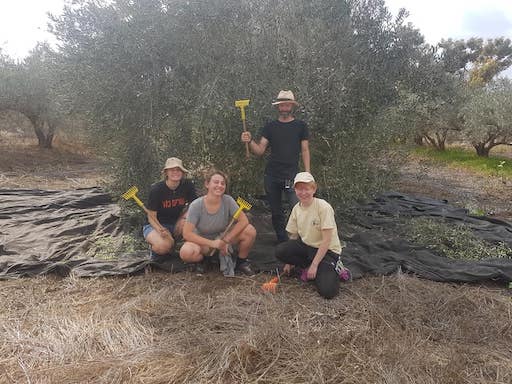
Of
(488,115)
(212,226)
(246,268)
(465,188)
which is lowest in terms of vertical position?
(465,188)

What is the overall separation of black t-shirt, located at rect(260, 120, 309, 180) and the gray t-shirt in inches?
29.2

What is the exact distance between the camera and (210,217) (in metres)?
3.90

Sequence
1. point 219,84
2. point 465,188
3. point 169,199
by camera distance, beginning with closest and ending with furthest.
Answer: point 169,199 < point 219,84 < point 465,188

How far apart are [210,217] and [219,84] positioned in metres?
1.68

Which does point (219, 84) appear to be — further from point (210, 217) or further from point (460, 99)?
point (460, 99)

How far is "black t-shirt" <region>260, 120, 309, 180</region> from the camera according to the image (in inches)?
169

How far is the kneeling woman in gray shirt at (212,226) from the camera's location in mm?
3824

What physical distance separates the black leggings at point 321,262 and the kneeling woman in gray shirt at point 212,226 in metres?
0.40

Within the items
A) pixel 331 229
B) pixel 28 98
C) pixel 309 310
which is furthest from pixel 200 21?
pixel 28 98

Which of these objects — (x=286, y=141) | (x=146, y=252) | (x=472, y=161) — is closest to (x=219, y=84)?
(x=286, y=141)

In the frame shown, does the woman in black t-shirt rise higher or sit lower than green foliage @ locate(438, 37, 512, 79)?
lower

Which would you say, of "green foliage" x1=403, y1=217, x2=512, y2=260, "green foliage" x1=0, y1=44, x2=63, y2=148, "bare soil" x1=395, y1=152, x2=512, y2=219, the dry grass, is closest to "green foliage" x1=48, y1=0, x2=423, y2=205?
"green foliage" x1=403, y1=217, x2=512, y2=260

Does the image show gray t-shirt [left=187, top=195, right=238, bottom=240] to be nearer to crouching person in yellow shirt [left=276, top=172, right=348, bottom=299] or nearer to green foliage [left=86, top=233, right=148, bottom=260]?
crouching person in yellow shirt [left=276, top=172, right=348, bottom=299]

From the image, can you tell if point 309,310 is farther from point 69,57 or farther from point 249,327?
point 69,57
